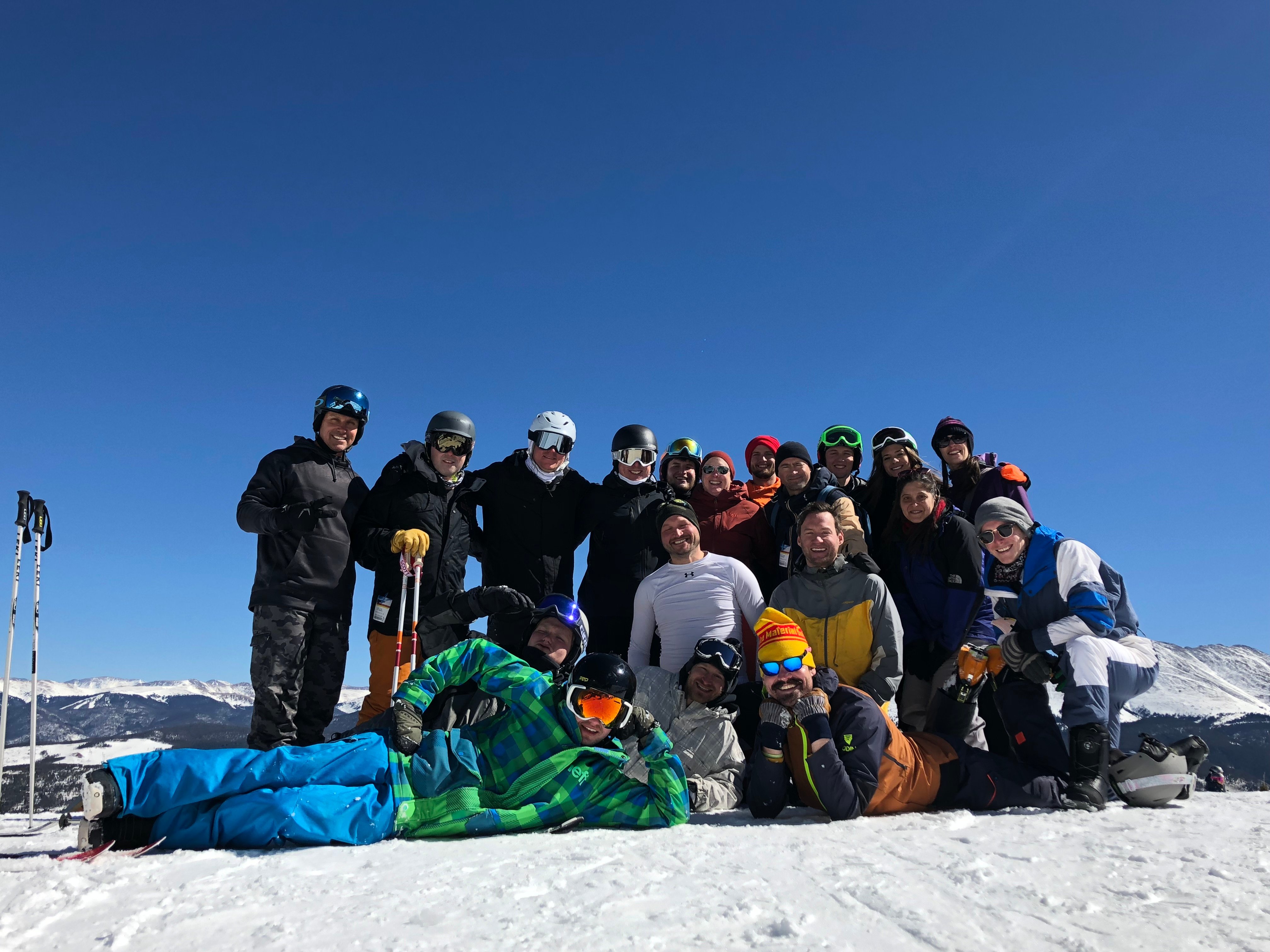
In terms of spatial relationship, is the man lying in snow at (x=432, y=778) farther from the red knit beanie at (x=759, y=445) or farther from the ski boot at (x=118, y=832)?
the red knit beanie at (x=759, y=445)

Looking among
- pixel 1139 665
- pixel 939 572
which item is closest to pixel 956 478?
pixel 939 572

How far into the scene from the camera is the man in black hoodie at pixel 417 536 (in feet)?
19.6

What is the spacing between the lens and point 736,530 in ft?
21.9

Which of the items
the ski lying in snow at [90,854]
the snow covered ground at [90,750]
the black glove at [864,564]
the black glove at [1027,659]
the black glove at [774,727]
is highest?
the black glove at [864,564]

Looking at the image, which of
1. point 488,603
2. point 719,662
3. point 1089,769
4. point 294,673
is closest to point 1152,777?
point 1089,769

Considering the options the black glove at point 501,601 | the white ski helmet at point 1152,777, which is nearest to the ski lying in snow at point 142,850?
the black glove at point 501,601

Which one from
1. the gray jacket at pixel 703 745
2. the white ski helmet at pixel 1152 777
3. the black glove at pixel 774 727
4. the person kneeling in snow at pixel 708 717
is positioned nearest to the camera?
the black glove at pixel 774 727

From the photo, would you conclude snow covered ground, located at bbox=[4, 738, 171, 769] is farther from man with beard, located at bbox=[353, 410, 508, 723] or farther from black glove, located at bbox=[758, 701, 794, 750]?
black glove, located at bbox=[758, 701, 794, 750]

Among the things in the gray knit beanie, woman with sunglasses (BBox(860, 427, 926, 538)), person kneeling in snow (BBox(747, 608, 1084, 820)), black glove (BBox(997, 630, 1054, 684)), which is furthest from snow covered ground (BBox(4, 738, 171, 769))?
black glove (BBox(997, 630, 1054, 684))

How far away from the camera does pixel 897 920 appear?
2191mm

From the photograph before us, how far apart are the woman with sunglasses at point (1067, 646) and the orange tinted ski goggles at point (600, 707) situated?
2383 mm

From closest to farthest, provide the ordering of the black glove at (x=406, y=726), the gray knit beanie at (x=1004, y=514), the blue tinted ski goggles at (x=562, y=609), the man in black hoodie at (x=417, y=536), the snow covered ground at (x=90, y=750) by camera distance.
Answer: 1. the black glove at (x=406, y=726)
2. the blue tinted ski goggles at (x=562, y=609)
3. the gray knit beanie at (x=1004, y=514)
4. the man in black hoodie at (x=417, y=536)
5. the snow covered ground at (x=90, y=750)

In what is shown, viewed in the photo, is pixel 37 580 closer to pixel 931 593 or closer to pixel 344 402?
pixel 344 402

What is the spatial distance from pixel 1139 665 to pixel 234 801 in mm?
4936
